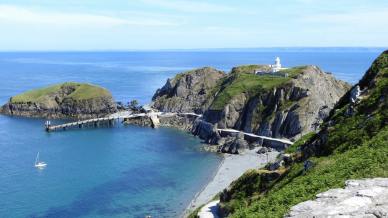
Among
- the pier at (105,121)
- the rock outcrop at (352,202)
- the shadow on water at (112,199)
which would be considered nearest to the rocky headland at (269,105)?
the pier at (105,121)

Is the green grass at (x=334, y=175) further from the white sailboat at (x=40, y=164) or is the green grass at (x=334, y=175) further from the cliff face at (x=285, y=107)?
the white sailboat at (x=40, y=164)

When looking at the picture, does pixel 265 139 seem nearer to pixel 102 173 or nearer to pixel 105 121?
pixel 102 173

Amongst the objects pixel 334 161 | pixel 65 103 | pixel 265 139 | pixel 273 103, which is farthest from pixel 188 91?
pixel 334 161

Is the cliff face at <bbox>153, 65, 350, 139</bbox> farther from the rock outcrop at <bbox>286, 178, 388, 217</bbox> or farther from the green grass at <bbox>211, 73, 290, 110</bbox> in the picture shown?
the rock outcrop at <bbox>286, 178, 388, 217</bbox>

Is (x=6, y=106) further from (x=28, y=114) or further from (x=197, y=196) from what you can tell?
(x=197, y=196)

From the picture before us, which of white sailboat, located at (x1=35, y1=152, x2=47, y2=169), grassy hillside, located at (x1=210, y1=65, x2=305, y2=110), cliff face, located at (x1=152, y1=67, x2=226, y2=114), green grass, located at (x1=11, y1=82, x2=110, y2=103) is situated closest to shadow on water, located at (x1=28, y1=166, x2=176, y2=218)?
white sailboat, located at (x1=35, y1=152, x2=47, y2=169)

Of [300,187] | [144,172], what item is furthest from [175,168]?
[300,187]
